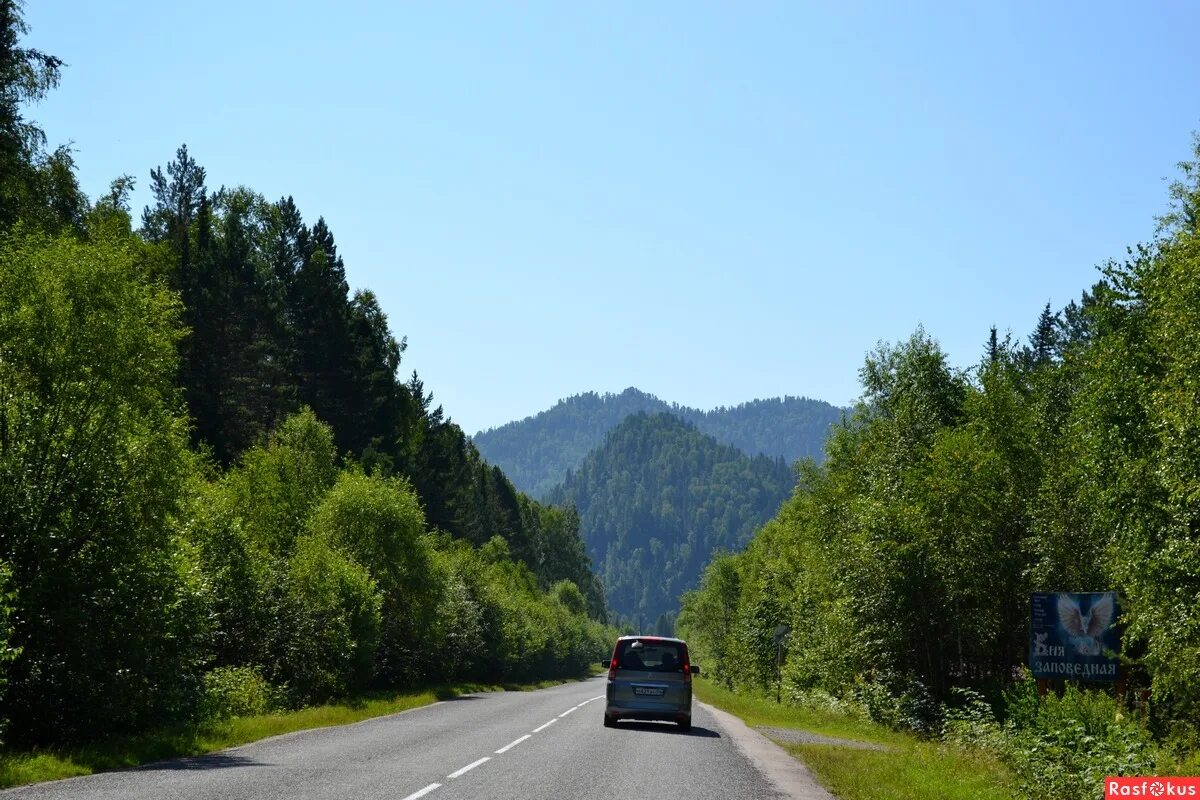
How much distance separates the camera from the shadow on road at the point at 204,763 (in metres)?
15.2

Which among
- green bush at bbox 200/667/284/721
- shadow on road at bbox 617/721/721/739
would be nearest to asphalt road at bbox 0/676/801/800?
shadow on road at bbox 617/721/721/739

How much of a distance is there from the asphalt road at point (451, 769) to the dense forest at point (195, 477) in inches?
115

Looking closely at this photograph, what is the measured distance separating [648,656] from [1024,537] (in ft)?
54.4

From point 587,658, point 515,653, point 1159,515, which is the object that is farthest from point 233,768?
point 587,658

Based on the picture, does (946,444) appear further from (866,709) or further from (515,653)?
(515,653)

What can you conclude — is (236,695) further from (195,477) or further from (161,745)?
(195,477)

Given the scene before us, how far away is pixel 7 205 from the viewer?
3012 centimetres

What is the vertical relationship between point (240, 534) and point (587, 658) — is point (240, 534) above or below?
above

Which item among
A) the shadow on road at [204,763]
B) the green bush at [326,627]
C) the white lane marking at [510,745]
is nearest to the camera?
the shadow on road at [204,763]

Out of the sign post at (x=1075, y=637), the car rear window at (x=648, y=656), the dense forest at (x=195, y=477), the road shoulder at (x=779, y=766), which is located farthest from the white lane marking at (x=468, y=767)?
the sign post at (x=1075, y=637)

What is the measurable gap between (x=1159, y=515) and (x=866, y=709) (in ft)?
43.4

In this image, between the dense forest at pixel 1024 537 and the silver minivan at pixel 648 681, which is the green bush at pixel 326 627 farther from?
the dense forest at pixel 1024 537

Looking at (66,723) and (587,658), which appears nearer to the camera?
(66,723)

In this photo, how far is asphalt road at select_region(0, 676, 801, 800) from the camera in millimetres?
12656
